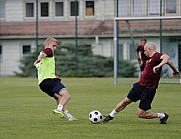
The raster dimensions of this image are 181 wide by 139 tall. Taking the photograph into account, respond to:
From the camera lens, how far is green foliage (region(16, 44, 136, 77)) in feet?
142

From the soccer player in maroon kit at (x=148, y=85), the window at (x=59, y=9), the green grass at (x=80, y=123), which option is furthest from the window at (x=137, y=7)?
the soccer player in maroon kit at (x=148, y=85)

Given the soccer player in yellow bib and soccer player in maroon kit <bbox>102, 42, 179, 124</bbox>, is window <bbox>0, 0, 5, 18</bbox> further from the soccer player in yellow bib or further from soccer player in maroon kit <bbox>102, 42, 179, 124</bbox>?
soccer player in maroon kit <bbox>102, 42, 179, 124</bbox>

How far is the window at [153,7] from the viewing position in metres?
38.2

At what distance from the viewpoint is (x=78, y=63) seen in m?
43.5

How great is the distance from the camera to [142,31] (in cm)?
3941

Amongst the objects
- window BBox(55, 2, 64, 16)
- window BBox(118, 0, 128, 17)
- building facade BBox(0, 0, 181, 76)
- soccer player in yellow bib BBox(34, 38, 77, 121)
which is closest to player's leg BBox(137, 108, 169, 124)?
soccer player in yellow bib BBox(34, 38, 77, 121)

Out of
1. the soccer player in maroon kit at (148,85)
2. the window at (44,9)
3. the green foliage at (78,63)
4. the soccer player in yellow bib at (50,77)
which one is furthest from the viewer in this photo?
the window at (44,9)

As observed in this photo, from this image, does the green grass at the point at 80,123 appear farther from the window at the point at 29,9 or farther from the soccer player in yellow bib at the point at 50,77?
the window at the point at 29,9

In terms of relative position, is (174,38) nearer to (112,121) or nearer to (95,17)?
(95,17)

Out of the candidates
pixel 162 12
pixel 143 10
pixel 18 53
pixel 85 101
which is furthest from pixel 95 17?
pixel 85 101

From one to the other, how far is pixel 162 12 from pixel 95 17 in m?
15.0

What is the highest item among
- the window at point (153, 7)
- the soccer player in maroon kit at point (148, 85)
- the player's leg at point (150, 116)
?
the window at point (153, 7)

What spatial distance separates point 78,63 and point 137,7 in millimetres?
5285

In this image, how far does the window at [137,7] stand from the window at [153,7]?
124cm
